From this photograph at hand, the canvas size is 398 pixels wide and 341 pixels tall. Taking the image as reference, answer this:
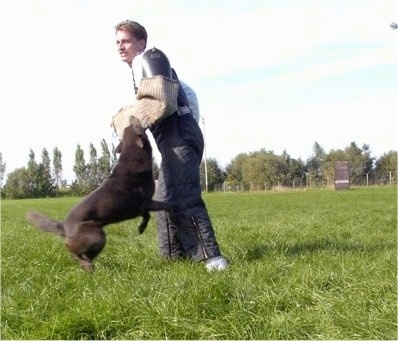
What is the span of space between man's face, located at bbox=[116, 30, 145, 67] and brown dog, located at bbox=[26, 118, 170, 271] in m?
1.19

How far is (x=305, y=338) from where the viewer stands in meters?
3.60

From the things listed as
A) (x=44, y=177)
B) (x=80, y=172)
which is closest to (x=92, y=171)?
(x=80, y=172)

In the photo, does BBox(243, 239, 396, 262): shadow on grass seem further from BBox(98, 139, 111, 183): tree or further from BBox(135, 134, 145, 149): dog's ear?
BBox(135, 134, 145, 149): dog's ear

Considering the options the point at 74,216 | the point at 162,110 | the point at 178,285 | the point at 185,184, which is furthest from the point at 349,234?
the point at 74,216

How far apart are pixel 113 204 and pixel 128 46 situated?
1.75 meters

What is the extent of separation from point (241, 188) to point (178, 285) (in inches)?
2893

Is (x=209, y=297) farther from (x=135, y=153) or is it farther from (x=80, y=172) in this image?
(x=80, y=172)

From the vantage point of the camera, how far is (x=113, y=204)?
10.3 feet

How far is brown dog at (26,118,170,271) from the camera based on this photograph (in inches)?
119

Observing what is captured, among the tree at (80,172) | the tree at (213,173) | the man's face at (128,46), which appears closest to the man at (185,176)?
the man's face at (128,46)

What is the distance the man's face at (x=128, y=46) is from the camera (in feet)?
14.6

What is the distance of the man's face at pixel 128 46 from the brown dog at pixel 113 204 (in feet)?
3.92

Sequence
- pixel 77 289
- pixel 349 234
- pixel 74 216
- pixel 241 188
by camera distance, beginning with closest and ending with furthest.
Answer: pixel 74 216, pixel 77 289, pixel 349 234, pixel 241 188

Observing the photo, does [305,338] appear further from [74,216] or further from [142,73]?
[142,73]
